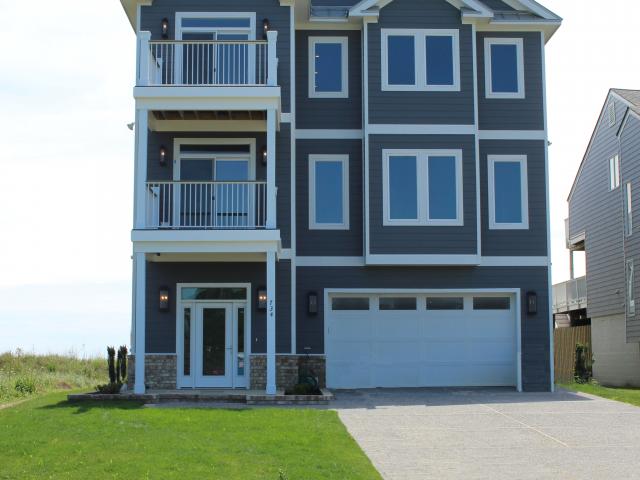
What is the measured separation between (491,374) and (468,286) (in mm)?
2118

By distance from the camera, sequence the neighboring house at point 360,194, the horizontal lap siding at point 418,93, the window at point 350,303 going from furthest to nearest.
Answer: the window at point 350,303 → the horizontal lap siding at point 418,93 → the neighboring house at point 360,194

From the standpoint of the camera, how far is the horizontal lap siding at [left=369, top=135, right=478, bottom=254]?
67.2 ft

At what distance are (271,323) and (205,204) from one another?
11.7 feet

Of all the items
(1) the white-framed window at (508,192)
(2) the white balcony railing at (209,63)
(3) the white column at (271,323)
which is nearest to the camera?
(3) the white column at (271,323)

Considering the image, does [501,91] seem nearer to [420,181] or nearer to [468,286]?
[420,181]

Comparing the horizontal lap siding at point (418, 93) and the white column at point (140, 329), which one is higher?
the horizontal lap siding at point (418, 93)

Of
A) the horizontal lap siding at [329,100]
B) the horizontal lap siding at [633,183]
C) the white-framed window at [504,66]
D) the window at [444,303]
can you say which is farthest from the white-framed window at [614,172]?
the horizontal lap siding at [329,100]

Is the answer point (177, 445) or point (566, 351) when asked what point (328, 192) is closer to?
point (177, 445)

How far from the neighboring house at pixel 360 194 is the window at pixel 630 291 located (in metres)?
8.43

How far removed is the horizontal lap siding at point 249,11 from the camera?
20.2 metres

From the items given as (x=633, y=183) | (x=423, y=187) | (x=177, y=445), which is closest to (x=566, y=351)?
(x=633, y=183)

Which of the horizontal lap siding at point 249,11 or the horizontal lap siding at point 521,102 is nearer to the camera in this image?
the horizontal lap siding at point 249,11

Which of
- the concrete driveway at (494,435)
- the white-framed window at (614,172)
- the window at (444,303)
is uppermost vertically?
the white-framed window at (614,172)

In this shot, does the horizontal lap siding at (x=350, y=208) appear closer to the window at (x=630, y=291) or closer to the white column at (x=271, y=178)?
the white column at (x=271, y=178)
